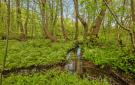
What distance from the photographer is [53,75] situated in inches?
311

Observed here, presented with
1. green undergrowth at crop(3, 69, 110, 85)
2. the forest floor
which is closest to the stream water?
the forest floor

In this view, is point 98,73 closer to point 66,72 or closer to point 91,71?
point 91,71

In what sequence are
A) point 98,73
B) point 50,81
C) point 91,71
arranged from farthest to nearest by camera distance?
point 91,71, point 98,73, point 50,81

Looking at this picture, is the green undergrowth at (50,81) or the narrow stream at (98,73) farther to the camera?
the narrow stream at (98,73)

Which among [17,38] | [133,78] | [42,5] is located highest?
[42,5]

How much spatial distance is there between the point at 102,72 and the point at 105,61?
132cm

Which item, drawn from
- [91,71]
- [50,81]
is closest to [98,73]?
[91,71]

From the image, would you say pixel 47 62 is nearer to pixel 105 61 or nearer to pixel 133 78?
pixel 105 61

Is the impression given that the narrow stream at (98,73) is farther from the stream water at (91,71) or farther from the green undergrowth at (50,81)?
the green undergrowth at (50,81)

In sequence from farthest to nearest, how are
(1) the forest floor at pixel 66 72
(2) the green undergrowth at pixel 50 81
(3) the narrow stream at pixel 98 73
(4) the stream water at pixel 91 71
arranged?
(4) the stream water at pixel 91 71 → (3) the narrow stream at pixel 98 73 → (1) the forest floor at pixel 66 72 → (2) the green undergrowth at pixel 50 81

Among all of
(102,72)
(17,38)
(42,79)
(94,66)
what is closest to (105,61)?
(94,66)

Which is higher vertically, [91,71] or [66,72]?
[66,72]

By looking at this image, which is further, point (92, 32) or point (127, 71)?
point (92, 32)

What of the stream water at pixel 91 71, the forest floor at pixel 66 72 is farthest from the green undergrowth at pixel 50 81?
the stream water at pixel 91 71
